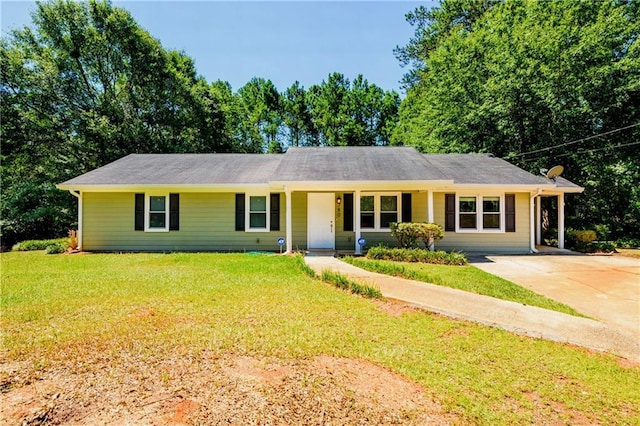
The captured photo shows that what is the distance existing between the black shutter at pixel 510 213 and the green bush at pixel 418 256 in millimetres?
3542

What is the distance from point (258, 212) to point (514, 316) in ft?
29.9

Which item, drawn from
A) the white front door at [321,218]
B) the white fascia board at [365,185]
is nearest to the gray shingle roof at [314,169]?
the white fascia board at [365,185]

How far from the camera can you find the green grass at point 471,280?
18.6 ft

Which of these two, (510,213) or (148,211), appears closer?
(510,213)

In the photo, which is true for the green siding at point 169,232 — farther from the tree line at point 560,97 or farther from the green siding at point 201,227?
the tree line at point 560,97

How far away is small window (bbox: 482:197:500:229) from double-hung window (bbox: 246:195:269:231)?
8.00 m

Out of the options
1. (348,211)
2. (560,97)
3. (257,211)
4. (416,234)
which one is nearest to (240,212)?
(257,211)

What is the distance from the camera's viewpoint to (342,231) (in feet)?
38.9

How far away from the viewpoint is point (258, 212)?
12133 mm

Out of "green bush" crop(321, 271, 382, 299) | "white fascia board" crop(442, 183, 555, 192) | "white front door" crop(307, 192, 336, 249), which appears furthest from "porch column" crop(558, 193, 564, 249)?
Answer: "green bush" crop(321, 271, 382, 299)

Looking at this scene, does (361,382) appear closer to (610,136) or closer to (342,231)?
(342,231)

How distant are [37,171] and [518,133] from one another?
27868mm

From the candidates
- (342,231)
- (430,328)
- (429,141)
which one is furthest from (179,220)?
(429,141)

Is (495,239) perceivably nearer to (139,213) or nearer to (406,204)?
(406,204)
